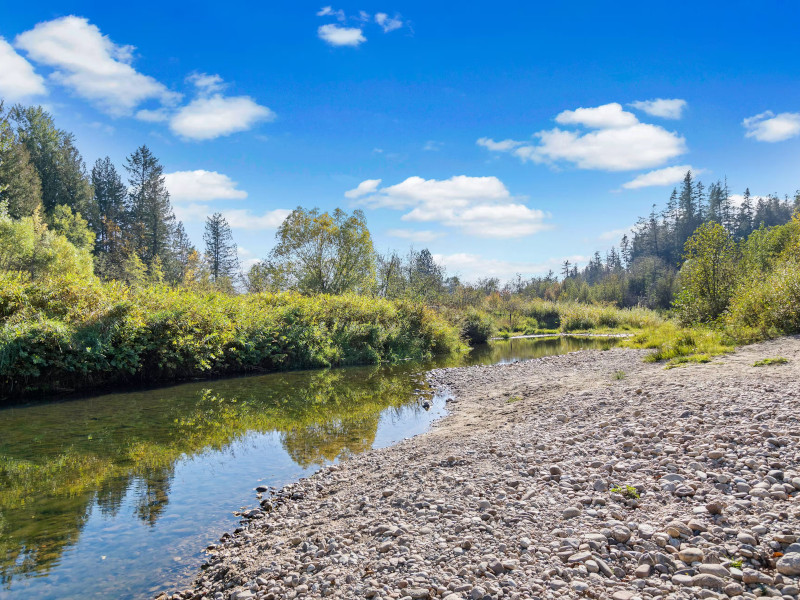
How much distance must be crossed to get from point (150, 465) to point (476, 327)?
102 feet

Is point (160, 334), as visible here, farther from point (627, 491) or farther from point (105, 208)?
point (105, 208)

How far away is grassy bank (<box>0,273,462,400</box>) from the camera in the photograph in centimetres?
1523

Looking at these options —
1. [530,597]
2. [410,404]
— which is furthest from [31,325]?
[530,597]

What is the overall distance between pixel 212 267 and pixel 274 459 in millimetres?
59869

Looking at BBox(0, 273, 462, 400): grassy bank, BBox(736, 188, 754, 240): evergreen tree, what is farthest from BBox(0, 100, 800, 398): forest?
BBox(736, 188, 754, 240): evergreen tree

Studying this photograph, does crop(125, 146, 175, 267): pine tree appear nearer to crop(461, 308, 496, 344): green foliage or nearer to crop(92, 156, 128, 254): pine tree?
crop(92, 156, 128, 254): pine tree

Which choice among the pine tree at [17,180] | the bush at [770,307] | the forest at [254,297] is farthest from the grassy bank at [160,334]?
the pine tree at [17,180]

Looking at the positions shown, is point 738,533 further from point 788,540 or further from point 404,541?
point 404,541

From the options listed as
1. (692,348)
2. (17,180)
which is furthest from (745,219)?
(17,180)

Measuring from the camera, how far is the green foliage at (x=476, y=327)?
1463 inches

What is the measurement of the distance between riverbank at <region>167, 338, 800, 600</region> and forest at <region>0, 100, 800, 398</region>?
8460 mm

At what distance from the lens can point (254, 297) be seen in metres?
26.4

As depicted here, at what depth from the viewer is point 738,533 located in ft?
11.8

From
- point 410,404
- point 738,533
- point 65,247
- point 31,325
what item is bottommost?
point 410,404
